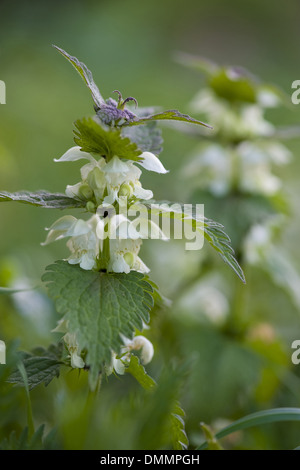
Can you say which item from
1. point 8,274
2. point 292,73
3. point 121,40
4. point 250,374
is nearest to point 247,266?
point 250,374

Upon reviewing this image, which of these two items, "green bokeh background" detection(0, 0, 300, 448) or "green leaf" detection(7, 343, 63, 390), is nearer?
"green leaf" detection(7, 343, 63, 390)

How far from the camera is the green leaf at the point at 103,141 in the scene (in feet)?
2.42

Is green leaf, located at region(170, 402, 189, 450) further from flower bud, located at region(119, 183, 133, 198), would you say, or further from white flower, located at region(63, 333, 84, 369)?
Result: flower bud, located at region(119, 183, 133, 198)

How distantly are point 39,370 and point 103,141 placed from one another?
14.2 inches

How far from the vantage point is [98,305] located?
29.7 inches

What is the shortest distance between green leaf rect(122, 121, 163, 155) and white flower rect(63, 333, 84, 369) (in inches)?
13.0

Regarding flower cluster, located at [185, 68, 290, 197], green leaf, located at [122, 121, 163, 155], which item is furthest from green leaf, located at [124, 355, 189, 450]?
flower cluster, located at [185, 68, 290, 197]

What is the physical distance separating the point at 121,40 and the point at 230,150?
4.73 metres

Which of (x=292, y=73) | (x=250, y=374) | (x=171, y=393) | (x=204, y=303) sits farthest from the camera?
(x=292, y=73)

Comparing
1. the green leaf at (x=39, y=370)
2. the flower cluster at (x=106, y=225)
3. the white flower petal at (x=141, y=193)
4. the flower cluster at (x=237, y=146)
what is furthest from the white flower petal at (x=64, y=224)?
the flower cluster at (x=237, y=146)

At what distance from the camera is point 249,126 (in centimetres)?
169

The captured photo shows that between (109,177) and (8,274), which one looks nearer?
(109,177)

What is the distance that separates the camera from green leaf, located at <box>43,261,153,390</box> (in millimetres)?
Answer: 713

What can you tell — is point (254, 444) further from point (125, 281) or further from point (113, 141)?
point (113, 141)
